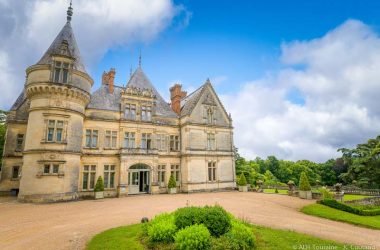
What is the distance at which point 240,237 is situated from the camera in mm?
7402

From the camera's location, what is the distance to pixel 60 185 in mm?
19656

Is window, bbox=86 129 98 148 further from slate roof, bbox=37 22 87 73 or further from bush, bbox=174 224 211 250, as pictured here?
bush, bbox=174 224 211 250

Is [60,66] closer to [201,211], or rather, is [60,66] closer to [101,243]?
[101,243]

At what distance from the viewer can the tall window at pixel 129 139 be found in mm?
25952

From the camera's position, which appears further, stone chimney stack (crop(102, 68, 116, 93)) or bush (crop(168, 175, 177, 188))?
stone chimney stack (crop(102, 68, 116, 93))

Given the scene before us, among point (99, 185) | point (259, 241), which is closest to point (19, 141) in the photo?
point (99, 185)

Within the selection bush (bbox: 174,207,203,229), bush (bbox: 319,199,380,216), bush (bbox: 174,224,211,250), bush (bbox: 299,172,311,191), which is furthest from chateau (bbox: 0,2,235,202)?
bush (bbox: 174,224,211,250)

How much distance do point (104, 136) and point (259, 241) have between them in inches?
818

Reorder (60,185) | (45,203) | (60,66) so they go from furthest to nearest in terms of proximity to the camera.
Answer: (60,66) → (60,185) → (45,203)

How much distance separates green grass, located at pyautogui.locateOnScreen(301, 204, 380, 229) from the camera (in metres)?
13.5

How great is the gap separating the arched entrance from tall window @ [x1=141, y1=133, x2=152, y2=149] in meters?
2.48

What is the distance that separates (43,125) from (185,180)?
1687 centimetres

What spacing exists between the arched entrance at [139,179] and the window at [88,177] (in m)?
3.87

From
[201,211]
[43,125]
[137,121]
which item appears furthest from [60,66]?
[201,211]
